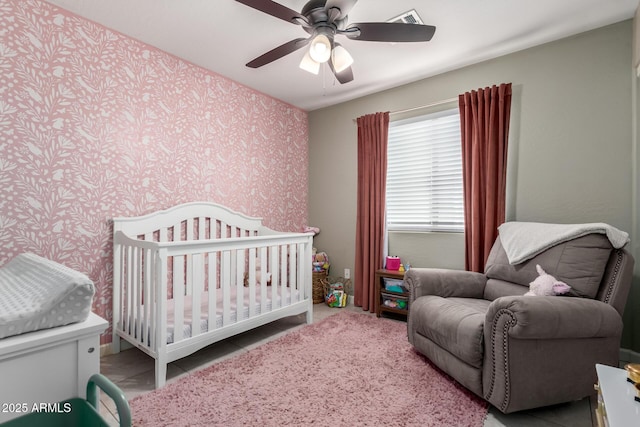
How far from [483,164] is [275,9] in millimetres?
1954

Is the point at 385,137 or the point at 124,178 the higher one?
the point at 385,137

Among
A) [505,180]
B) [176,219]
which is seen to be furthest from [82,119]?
[505,180]

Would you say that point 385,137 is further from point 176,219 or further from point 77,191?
point 77,191

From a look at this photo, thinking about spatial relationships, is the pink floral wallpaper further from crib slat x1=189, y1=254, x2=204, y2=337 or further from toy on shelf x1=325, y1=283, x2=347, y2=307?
toy on shelf x1=325, y1=283, x2=347, y2=307

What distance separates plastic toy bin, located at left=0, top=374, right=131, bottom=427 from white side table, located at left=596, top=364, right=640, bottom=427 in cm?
122

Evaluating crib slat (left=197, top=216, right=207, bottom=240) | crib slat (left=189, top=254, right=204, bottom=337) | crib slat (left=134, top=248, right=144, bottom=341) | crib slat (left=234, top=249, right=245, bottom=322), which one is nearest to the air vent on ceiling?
crib slat (left=234, top=249, right=245, bottom=322)

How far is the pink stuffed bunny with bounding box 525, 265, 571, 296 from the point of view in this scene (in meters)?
1.65

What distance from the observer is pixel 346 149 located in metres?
3.42

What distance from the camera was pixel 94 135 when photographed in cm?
204

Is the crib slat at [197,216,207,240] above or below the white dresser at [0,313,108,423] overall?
above

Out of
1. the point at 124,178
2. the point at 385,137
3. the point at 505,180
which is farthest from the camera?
the point at 385,137

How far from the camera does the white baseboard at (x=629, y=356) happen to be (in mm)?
1942

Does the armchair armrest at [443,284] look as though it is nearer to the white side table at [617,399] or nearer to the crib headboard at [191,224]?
the white side table at [617,399]

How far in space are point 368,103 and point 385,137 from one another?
0.50m
